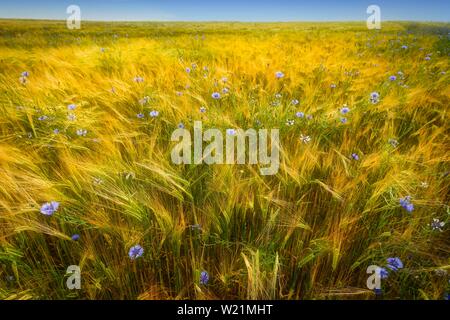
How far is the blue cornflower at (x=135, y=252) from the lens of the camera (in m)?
1.08

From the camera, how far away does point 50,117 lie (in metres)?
2.06

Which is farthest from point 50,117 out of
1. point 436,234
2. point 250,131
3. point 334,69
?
point 334,69

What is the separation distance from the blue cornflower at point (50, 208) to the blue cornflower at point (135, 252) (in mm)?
360

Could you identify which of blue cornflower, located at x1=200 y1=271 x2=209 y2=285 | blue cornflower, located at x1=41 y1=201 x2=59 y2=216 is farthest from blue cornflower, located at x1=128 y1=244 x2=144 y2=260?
blue cornflower, located at x1=41 y1=201 x2=59 y2=216

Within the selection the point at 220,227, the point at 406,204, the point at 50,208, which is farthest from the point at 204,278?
the point at 406,204

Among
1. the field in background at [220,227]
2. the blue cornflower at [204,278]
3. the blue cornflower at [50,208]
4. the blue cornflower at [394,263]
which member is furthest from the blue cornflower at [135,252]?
the blue cornflower at [394,263]

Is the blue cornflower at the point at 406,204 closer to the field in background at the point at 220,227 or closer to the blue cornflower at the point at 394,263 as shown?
the field in background at the point at 220,227

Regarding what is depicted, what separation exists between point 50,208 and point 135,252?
0.42 m

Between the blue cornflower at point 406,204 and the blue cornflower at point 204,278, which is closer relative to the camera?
the blue cornflower at point 204,278

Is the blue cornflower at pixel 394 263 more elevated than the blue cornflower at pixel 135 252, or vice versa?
the blue cornflower at pixel 135 252

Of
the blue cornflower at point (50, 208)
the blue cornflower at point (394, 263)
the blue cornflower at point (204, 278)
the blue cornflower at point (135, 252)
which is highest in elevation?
the blue cornflower at point (50, 208)

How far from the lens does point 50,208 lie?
120cm
